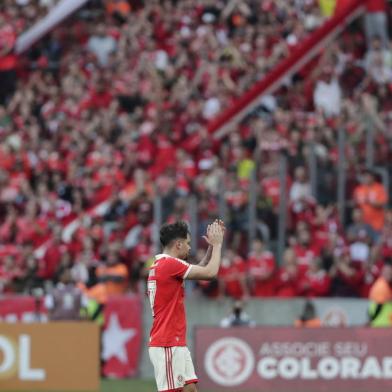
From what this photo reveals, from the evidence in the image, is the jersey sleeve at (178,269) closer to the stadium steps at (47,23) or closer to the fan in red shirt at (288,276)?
the fan in red shirt at (288,276)

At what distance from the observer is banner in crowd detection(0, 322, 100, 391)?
16.3m

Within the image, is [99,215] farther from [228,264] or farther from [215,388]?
[215,388]

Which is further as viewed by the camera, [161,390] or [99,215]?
[99,215]

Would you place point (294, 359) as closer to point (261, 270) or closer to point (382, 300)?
point (382, 300)

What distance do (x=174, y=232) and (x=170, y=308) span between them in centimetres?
53

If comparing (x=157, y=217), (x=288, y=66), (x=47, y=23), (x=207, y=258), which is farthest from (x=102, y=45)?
(x=207, y=258)

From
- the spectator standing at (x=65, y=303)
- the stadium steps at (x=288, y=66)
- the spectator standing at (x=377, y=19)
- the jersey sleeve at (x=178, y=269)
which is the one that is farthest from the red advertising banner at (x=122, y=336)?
the jersey sleeve at (x=178, y=269)

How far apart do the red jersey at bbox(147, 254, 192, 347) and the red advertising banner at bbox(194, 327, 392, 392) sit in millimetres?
6586

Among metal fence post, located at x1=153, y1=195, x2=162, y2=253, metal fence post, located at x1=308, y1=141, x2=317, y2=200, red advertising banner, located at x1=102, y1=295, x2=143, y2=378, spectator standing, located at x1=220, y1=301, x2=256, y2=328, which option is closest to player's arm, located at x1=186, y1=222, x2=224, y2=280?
spectator standing, located at x1=220, y1=301, x2=256, y2=328

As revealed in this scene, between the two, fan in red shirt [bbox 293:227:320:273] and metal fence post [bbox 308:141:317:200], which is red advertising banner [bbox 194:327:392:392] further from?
metal fence post [bbox 308:141:317:200]

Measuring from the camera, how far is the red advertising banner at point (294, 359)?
15734 millimetres

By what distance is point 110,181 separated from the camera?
20.9 meters

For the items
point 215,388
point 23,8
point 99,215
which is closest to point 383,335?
point 215,388

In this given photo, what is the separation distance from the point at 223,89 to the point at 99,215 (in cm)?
320
